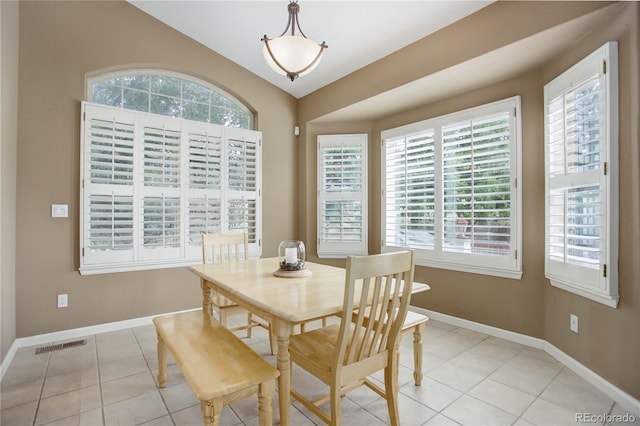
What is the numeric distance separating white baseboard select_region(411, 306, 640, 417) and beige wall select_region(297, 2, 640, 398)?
4 cm

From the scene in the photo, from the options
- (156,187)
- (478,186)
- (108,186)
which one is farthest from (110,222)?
(478,186)

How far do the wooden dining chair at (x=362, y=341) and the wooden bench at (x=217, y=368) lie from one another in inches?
9.8

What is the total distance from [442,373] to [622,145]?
1.95 metres

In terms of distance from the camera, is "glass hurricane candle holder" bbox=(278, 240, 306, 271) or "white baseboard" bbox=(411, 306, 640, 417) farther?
"glass hurricane candle holder" bbox=(278, 240, 306, 271)

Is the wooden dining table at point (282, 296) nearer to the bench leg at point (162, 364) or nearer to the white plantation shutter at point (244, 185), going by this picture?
the bench leg at point (162, 364)

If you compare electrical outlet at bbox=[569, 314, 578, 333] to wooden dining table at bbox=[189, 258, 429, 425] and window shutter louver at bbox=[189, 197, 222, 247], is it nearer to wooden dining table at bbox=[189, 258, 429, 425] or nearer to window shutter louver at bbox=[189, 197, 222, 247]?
wooden dining table at bbox=[189, 258, 429, 425]

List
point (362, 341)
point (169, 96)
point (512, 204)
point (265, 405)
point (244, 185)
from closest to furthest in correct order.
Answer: point (265, 405) < point (362, 341) < point (512, 204) < point (169, 96) < point (244, 185)

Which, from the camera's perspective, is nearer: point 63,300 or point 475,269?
point 63,300

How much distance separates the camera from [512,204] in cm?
288

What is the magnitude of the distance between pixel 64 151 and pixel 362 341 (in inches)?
125

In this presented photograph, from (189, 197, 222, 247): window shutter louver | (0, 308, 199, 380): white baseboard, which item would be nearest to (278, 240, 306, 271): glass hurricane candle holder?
(189, 197, 222, 247): window shutter louver

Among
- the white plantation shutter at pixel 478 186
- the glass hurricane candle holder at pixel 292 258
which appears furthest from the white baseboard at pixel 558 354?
the glass hurricane candle holder at pixel 292 258

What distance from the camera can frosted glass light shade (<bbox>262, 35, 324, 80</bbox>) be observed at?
191cm

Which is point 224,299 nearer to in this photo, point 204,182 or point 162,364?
point 162,364
